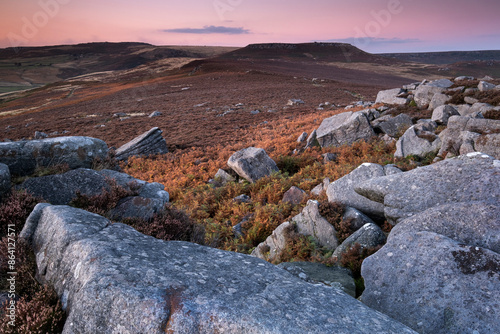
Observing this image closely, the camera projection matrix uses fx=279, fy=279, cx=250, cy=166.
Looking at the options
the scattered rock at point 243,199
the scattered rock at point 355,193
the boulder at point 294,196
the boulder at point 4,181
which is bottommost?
the scattered rock at point 243,199

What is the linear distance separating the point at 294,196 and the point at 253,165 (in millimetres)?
4056

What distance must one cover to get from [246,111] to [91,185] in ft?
104

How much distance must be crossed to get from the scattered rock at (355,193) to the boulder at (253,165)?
5371mm

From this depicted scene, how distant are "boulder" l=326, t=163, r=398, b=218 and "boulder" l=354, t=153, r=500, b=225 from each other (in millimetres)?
558

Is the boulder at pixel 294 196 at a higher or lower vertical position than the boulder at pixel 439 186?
lower

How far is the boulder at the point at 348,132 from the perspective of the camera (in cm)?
1686

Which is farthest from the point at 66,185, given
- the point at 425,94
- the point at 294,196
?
the point at 425,94

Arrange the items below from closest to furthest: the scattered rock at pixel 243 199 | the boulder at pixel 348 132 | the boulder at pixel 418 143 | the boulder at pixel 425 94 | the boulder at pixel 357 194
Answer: the boulder at pixel 357 194, the scattered rock at pixel 243 199, the boulder at pixel 418 143, the boulder at pixel 348 132, the boulder at pixel 425 94

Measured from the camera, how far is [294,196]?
1091 centimetres

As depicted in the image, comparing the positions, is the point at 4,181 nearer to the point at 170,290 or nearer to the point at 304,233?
the point at 170,290

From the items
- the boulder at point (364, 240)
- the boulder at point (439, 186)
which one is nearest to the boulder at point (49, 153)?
the boulder at point (364, 240)

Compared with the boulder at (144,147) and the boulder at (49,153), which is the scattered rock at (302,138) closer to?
the boulder at (144,147)

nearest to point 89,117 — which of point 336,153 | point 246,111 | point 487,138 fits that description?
point 246,111

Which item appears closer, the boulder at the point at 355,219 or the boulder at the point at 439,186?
the boulder at the point at 439,186
